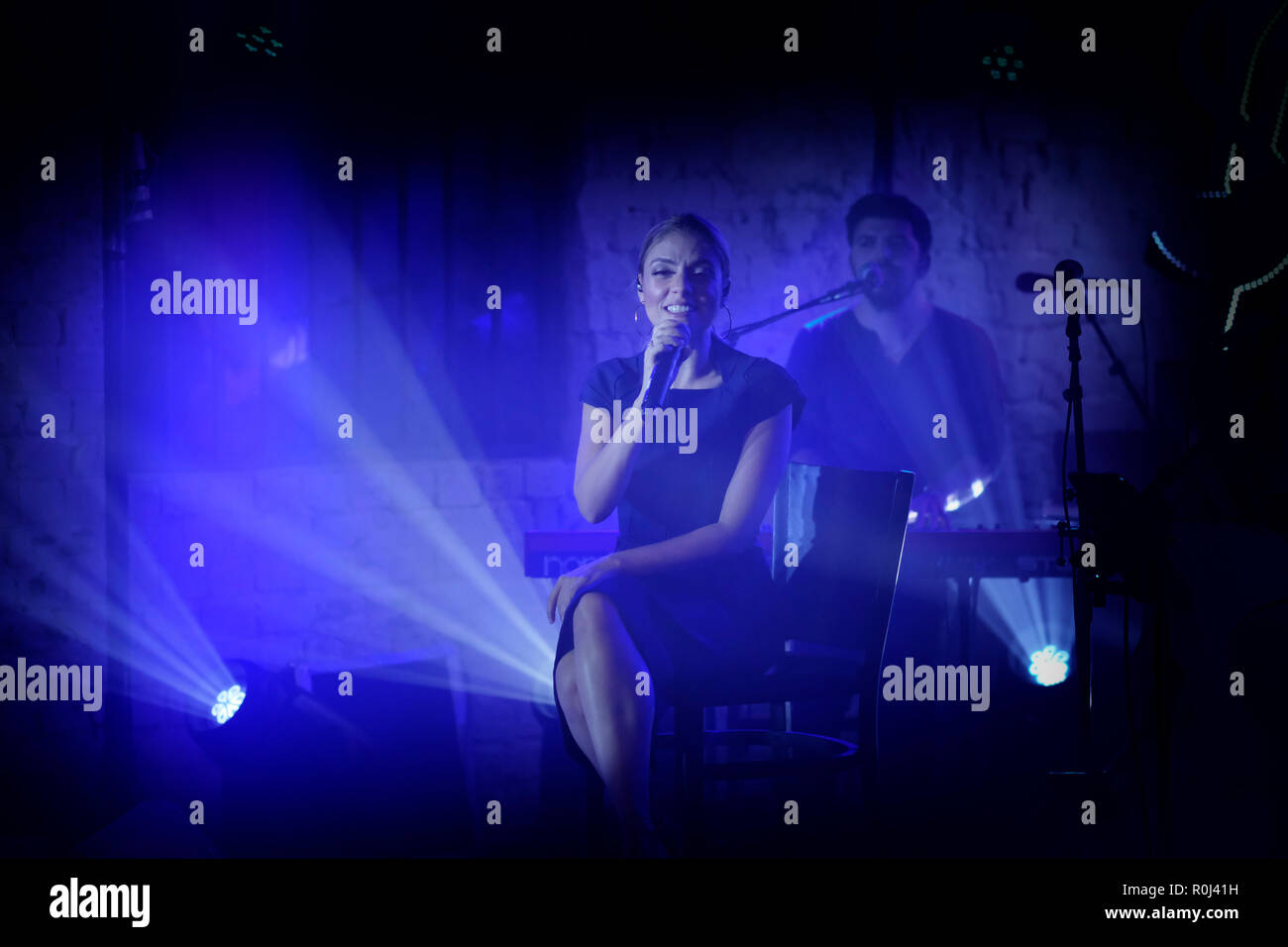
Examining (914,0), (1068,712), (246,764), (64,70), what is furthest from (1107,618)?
(64,70)

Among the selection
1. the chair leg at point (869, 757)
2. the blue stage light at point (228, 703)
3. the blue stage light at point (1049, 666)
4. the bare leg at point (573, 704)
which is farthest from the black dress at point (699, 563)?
the blue stage light at point (1049, 666)

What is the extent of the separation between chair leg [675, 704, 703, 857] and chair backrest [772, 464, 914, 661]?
462 mm

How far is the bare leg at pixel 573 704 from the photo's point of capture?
2.64m

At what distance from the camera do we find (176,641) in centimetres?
343

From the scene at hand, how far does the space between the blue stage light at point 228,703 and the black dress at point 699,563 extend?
1019 mm

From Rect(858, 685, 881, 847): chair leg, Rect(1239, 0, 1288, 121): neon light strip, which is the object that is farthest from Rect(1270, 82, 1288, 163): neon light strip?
Rect(858, 685, 881, 847): chair leg

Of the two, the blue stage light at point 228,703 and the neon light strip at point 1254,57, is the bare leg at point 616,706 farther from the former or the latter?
the neon light strip at point 1254,57

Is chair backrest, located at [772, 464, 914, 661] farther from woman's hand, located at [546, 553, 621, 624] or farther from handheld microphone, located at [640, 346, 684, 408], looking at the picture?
woman's hand, located at [546, 553, 621, 624]

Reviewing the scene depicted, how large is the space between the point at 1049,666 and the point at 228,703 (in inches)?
111

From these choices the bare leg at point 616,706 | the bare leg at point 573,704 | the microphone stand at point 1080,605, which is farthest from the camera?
the microphone stand at point 1080,605

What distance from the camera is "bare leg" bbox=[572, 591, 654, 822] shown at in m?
2.54

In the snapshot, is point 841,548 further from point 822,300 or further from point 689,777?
point 822,300
